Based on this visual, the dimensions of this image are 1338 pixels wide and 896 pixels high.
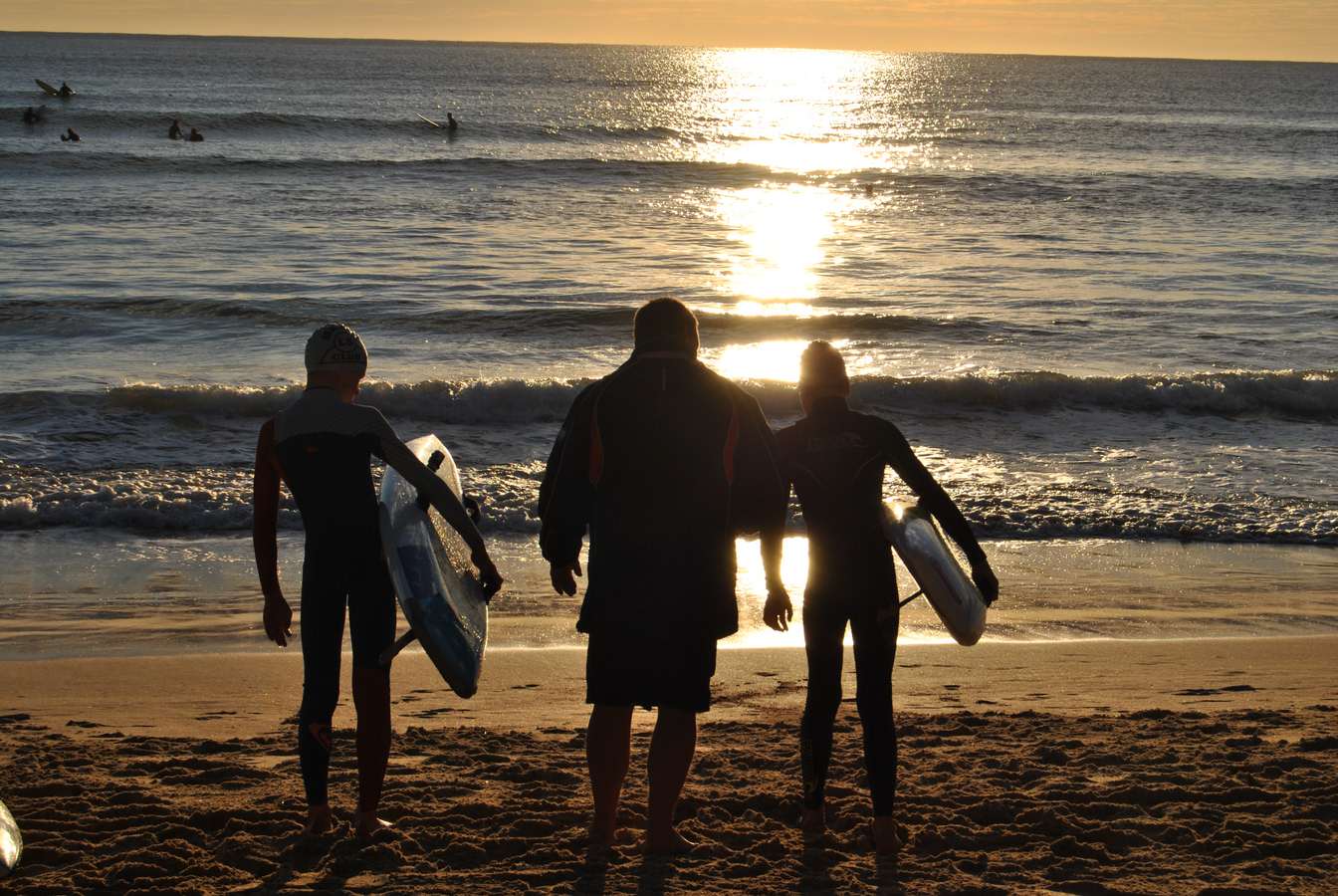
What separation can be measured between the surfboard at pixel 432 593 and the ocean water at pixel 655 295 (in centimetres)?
528

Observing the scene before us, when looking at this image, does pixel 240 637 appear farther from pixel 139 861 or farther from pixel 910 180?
pixel 910 180

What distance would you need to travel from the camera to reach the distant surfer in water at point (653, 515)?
3740 millimetres

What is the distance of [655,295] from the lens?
73.3 feet

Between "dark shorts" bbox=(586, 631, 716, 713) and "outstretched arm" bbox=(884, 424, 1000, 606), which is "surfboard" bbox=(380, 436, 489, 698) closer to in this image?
"dark shorts" bbox=(586, 631, 716, 713)

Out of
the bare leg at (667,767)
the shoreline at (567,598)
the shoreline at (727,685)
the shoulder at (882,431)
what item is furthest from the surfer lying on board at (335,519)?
the shoreline at (567,598)

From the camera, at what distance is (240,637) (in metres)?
7.13

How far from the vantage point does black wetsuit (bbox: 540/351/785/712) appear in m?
3.74

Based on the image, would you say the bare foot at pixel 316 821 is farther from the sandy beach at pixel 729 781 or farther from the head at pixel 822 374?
the head at pixel 822 374

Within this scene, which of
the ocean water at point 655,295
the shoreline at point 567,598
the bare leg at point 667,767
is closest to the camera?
the bare leg at point 667,767

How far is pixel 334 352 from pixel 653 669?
53.9 inches

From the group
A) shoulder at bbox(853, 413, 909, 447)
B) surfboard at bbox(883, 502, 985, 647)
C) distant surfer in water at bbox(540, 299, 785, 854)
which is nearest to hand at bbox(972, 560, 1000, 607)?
surfboard at bbox(883, 502, 985, 647)

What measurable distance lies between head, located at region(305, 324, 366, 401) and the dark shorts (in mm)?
1114

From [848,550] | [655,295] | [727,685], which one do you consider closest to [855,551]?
[848,550]

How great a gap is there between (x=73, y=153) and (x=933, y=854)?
4028 cm
